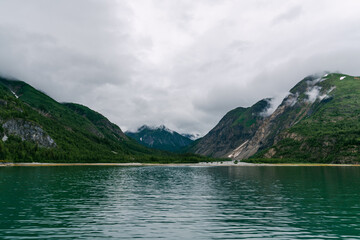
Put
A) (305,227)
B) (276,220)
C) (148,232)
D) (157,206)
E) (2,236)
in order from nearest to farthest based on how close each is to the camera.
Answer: (2,236)
(148,232)
(305,227)
(276,220)
(157,206)

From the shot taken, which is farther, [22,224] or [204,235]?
[22,224]

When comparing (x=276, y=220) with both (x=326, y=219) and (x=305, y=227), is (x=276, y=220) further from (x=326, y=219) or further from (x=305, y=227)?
(x=326, y=219)

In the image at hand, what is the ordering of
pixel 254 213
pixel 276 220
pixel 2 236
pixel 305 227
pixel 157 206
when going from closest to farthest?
pixel 2 236
pixel 305 227
pixel 276 220
pixel 254 213
pixel 157 206

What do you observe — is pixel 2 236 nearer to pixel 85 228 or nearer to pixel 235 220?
pixel 85 228

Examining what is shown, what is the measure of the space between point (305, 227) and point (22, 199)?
49016 mm

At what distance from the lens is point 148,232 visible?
2848 centimetres

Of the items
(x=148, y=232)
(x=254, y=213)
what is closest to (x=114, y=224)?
(x=148, y=232)

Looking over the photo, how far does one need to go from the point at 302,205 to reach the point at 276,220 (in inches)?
544

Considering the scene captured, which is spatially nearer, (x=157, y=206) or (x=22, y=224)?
(x=22, y=224)

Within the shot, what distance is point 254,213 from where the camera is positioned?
3850 centimetres

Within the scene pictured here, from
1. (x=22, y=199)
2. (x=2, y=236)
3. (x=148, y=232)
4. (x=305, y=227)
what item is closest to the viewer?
(x=2, y=236)

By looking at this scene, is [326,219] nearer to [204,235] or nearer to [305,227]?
[305,227]

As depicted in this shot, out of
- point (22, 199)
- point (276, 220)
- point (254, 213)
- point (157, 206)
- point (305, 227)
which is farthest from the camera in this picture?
point (22, 199)

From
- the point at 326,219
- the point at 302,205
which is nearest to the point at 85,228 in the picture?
the point at 326,219
